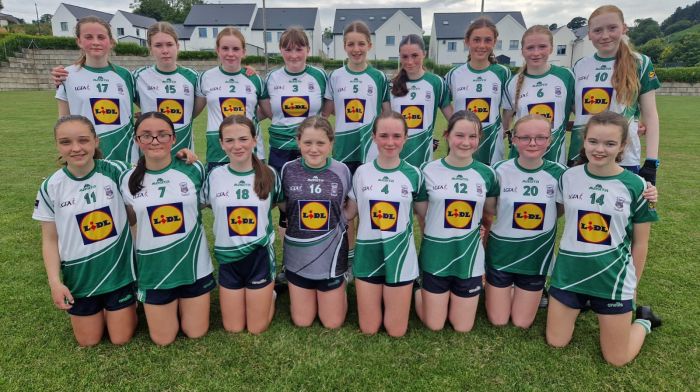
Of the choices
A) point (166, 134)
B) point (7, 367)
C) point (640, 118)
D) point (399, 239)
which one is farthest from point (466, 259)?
point (7, 367)

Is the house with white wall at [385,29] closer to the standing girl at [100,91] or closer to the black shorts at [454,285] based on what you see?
the standing girl at [100,91]

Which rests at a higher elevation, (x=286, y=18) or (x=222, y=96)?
(x=286, y=18)

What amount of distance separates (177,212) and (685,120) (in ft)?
61.0

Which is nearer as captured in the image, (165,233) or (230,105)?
(165,233)

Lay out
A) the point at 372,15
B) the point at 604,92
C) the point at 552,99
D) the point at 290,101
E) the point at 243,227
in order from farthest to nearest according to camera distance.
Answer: the point at 372,15
the point at 290,101
the point at 552,99
the point at 604,92
the point at 243,227

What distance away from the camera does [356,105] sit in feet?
13.2

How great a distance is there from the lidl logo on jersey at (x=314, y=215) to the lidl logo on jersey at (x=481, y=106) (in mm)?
1645

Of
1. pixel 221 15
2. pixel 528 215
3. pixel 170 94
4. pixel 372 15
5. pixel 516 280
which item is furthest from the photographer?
pixel 372 15

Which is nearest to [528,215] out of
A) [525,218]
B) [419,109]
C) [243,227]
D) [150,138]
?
[525,218]

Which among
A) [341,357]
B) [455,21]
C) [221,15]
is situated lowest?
[341,357]

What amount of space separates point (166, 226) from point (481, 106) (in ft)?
8.82

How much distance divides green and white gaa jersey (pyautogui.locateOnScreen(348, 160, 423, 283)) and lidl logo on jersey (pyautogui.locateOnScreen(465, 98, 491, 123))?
1.14m

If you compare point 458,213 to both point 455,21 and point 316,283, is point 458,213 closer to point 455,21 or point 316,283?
point 316,283

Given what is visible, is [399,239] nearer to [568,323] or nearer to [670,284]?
[568,323]
